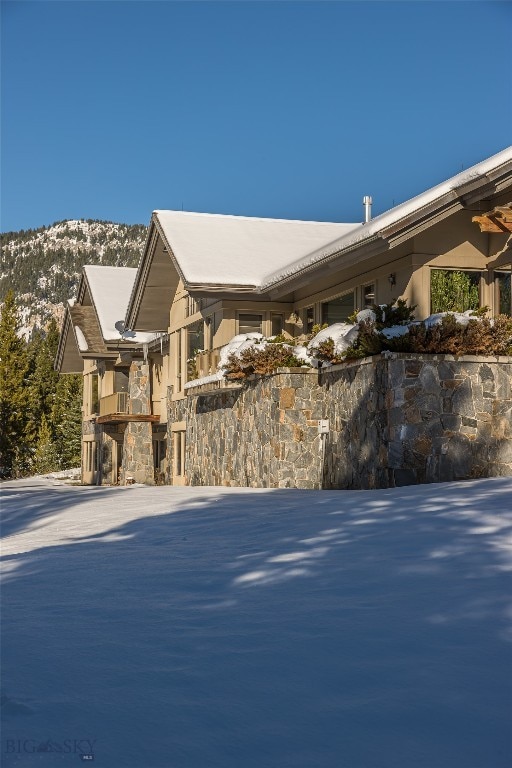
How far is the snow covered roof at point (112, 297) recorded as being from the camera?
115ft

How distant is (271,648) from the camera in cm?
531

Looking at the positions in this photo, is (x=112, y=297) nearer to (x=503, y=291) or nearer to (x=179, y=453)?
(x=179, y=453)

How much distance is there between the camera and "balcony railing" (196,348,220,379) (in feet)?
81.1

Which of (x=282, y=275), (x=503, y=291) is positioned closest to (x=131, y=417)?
(x=282, y=275)

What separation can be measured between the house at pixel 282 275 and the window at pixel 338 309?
28 mm

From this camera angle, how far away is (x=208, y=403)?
84.5 feet

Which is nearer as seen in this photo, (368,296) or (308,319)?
(368,296)

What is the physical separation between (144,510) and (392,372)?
5.15 m

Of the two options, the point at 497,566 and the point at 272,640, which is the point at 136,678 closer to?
the point at 272,640

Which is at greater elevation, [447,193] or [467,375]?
[447,193]

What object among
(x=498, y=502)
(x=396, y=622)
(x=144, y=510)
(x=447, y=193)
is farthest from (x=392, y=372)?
(x=396, y=622)

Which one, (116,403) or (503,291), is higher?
(503,291)

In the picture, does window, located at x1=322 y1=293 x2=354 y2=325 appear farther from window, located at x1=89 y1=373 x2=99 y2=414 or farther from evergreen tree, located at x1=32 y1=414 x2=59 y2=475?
evergreen tree, located at x1=32 y1=414 x2=59 y2=475

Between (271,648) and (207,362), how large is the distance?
20200 mm
